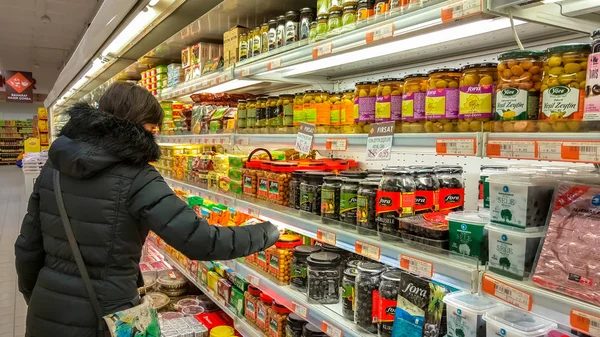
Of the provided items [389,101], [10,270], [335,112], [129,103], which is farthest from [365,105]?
[10,270]

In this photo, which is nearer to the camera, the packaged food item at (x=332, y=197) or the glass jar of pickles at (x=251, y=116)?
the packaged food item at (x=332, y=197)

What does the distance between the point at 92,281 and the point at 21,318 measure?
2.93m

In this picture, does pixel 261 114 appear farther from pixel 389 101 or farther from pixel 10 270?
pixel 10 270

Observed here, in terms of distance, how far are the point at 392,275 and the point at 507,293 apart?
58 centimetres

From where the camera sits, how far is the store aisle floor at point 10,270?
12.6ft

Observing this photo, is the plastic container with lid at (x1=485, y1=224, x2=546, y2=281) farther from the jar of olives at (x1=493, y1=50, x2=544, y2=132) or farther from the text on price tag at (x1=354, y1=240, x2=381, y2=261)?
the text on price tag at (x1=354, y1=240, x2=381, y2=261)

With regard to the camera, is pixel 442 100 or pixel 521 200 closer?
pixel 521 200

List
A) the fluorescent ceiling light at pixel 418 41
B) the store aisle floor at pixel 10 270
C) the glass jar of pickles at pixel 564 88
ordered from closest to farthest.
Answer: the glass jar of pickles at pixel 564 88, the fluorescent ceiling light at pixel 418 41, the store aisle floor at pixel 10 270

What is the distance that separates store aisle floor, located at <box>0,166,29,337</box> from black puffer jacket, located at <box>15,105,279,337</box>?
248 cm

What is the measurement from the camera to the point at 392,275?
1.64 m

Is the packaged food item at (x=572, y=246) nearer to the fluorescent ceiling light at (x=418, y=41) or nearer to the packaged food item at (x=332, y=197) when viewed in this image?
the fluorescent ceiling light at (x=418, y=41)

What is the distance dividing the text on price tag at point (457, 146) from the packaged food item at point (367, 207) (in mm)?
416

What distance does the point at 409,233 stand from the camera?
4.84ft

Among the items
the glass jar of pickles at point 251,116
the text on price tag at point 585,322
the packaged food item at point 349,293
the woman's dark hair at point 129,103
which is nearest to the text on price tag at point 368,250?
Result: the packaged food item at point 349,293
